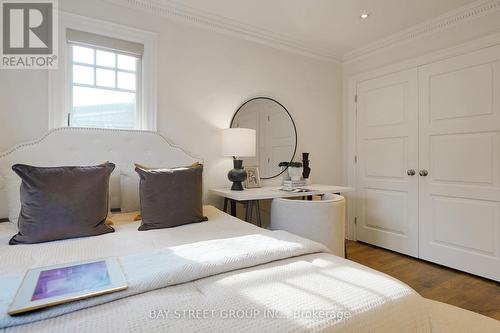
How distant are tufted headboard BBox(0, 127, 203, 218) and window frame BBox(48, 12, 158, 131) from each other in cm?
14

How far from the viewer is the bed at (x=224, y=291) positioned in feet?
2.42

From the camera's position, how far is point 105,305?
2.67ft

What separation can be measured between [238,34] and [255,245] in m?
2.31

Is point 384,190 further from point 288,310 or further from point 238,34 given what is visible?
point 288,310

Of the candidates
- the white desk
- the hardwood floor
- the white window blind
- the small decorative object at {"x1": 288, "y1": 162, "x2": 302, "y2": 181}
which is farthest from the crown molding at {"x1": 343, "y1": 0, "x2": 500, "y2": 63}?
the white window blind

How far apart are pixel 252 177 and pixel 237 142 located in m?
0.51

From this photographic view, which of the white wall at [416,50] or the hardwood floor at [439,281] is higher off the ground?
the white wall at [416,50]

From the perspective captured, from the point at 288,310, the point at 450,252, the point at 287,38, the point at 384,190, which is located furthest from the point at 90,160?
the point at 450,252

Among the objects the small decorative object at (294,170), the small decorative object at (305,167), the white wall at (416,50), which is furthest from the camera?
the small decorative object at (305,167)

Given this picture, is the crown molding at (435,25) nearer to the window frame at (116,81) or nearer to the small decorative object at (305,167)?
the small decorative object at (305,167)

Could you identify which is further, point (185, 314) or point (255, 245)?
point (255, 245)

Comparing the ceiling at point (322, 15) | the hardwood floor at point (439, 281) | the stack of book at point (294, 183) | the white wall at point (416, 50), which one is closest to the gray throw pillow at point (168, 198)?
the stack of book at point (294, 183)

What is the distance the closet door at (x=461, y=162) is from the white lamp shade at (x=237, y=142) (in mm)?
1749

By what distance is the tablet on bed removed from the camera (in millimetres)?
776
